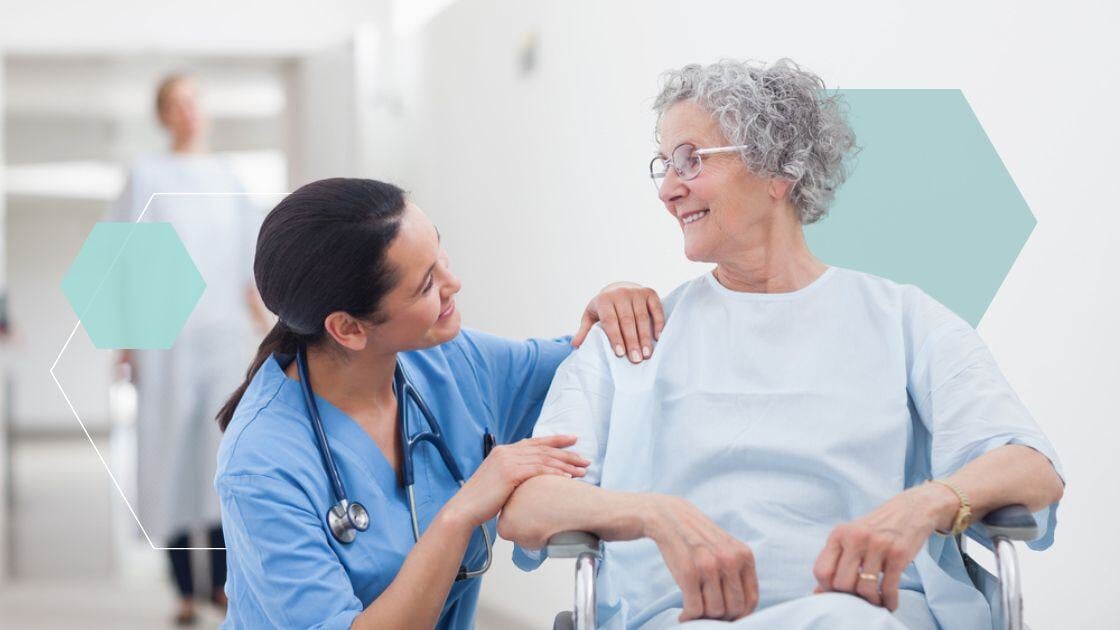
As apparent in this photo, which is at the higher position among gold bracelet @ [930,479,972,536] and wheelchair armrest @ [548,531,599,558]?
gold bracelet @ [930,479,972,536]

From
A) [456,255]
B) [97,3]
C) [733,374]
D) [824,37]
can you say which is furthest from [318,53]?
[733,374]

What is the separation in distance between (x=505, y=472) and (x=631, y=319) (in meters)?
0.31

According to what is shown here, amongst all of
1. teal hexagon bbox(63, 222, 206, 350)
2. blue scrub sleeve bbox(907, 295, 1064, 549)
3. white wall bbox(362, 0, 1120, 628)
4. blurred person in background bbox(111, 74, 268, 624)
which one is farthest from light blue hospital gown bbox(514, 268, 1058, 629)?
blurred person in background bbox(111, 74, 268, 624)

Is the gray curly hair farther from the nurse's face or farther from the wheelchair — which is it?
the wheelchair

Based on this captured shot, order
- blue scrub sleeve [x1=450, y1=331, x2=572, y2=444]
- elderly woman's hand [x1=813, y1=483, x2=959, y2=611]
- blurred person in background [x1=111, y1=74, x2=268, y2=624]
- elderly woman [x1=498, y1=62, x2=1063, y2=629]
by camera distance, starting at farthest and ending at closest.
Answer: blurred person in background [x1=111, y1=74, x2=268, y2=624] → blue scrub sleeve [x1=450, y1=331, x2=572, y2=444] → elderly woman [x1=498, y1=62, x2=1063, y2=629] → elderly woman's hand [x1=813, y1=483, x2=959, y2=611]

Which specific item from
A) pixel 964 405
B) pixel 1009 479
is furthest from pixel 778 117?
pixel 1009 479

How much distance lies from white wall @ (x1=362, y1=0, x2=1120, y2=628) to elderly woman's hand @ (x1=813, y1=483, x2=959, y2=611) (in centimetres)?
68

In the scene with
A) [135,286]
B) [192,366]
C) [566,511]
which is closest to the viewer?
[566,511]

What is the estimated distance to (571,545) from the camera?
1.26 m

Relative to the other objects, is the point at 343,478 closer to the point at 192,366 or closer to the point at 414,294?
the point at 414,294

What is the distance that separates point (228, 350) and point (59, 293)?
982 mm

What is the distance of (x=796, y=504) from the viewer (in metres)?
1.41

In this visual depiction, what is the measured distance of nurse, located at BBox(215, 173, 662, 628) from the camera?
1341mm

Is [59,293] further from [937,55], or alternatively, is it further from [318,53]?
[937,55]
